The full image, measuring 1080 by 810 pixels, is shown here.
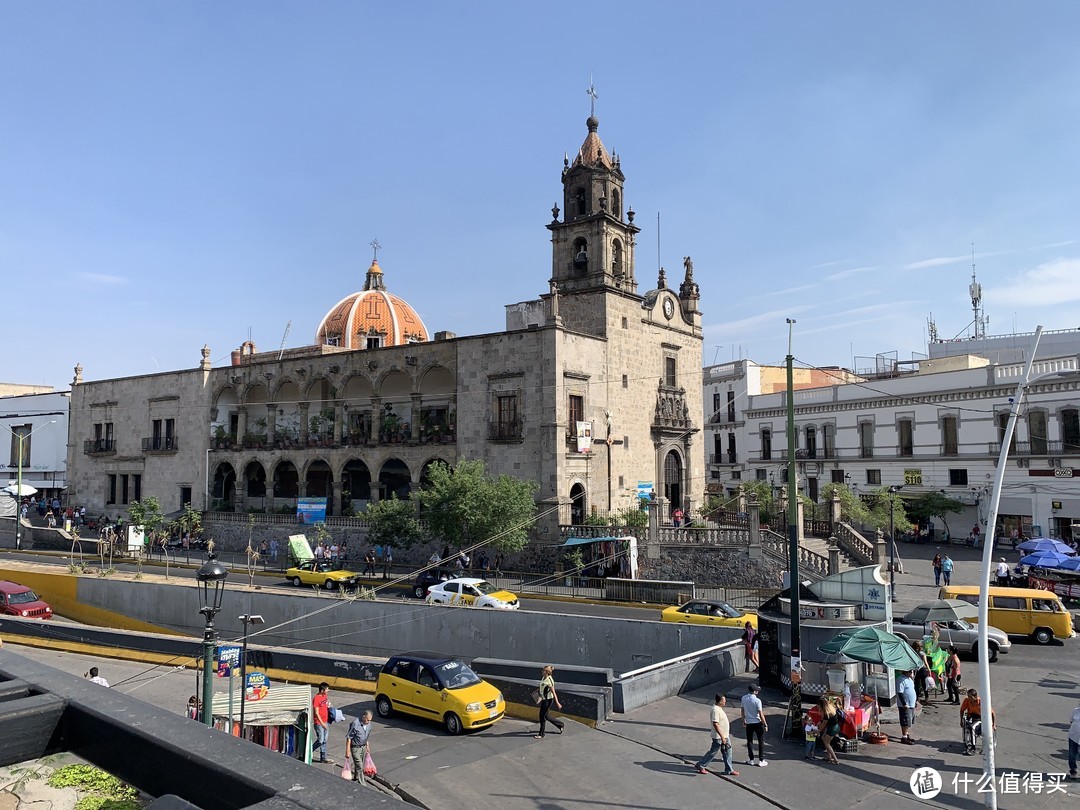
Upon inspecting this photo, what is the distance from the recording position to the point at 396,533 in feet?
113

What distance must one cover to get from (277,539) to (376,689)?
89.1 feet

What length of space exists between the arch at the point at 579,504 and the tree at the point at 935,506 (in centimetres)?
1918

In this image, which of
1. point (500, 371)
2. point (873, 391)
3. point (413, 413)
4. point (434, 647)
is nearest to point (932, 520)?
point (873, 391)

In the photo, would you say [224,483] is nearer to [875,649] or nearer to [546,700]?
[546,700]

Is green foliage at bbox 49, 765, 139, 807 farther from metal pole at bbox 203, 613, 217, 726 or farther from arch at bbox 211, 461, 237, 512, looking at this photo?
arch at bbox 211, 461, 237, 512

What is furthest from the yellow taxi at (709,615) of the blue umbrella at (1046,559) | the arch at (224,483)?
the arch at (224,483)

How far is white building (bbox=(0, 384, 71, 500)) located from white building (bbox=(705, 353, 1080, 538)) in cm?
5066

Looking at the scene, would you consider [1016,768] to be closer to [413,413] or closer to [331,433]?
[413,413]

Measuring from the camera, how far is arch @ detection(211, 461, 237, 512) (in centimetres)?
4778

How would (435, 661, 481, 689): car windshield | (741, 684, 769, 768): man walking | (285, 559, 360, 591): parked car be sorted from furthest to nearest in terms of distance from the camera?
1. (285, 559, 360, 591): parked car
2. (435, 661, 481, 689): car windshield
3. (741, 684, 769, 768): man walking

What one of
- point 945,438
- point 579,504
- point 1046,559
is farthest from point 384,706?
point 945,438

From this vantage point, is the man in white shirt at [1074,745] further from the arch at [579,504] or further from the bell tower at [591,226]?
the bell tower at [591,226]

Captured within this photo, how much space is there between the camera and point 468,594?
26422 millimetres

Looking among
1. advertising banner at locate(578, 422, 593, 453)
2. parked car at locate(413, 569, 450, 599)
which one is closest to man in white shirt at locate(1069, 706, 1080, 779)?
parked car at locate(413, 569, 450, 599)
